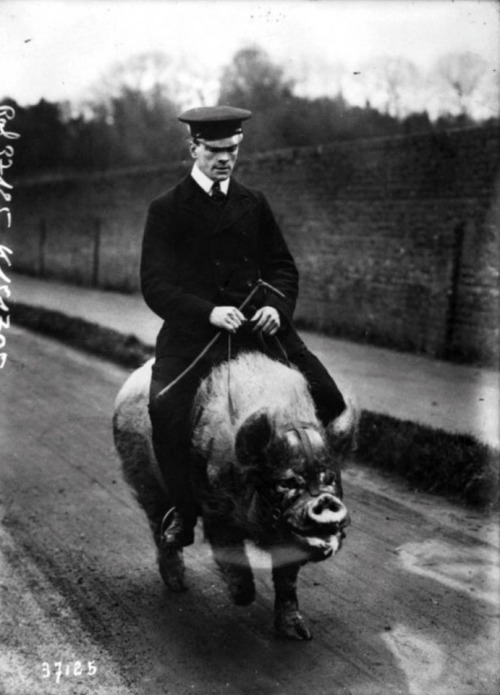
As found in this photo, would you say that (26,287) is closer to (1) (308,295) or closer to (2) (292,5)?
(2) (292,5)

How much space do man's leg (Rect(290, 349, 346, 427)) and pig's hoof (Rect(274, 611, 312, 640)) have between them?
942mm

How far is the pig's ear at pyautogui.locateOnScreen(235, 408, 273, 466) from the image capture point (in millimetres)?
3094

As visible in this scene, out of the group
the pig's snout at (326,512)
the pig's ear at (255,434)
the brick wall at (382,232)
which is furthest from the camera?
the brick wall at (382,232)

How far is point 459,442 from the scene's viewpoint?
245 inches

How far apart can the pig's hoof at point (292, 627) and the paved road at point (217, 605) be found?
4cm

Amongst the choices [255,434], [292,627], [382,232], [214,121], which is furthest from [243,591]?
[382,232]

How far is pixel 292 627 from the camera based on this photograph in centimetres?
372

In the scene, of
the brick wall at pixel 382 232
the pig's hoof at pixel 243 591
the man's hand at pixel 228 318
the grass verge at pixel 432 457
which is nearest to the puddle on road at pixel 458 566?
the grass verge at pixel 432 457

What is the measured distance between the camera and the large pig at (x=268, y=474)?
3.07m

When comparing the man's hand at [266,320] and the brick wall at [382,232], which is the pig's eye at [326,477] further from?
the brick wall at [382,232]

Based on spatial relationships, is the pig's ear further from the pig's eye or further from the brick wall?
the brick wall

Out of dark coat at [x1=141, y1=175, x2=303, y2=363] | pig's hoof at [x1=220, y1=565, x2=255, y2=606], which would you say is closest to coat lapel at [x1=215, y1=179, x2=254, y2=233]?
dark coat at [x1=141, y1=175, x2=303, y2=363]

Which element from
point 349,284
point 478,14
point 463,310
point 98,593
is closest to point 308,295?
point 349,284

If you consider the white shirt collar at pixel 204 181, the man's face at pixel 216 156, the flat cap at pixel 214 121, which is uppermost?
the flat cap at pixel 214 121
